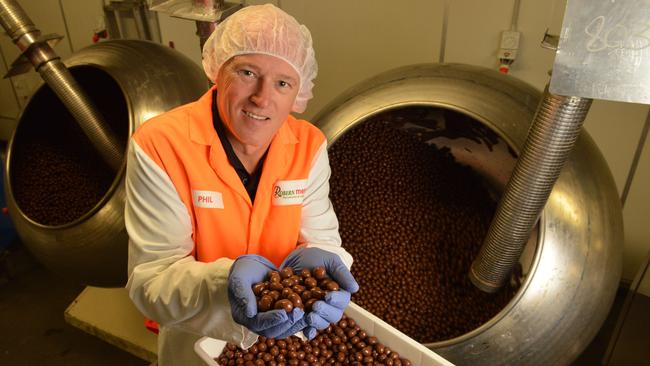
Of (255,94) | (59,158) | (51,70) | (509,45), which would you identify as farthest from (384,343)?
(59,158)

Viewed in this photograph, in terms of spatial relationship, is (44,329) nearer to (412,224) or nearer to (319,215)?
(319,215)

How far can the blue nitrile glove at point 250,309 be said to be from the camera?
0.81m

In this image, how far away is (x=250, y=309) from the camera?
32.1 inches

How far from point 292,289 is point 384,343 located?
0.43 metres

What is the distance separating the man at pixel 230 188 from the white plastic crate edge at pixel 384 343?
13cm

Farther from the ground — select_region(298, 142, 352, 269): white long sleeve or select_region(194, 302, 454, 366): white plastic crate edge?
select_region(298, 142, 352, 269): white long sleeve

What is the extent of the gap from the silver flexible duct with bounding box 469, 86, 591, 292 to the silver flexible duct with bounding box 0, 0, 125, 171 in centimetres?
138

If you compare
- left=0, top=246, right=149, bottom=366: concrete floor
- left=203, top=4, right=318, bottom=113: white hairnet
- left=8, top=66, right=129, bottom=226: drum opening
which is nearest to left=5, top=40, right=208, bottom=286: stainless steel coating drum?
left=8, top=66, right=129, bottom=226: drum opening

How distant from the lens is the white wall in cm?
173

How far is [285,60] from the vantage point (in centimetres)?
97

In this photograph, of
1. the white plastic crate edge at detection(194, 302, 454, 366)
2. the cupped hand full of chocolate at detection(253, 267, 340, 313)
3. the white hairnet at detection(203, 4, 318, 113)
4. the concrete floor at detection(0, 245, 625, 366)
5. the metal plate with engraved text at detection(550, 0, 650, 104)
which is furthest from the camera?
the concrete floor at detection(0, 245, 625, 366)

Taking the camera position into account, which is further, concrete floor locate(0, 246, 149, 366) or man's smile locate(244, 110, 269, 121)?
concrete floor locate(0, 246, 149, 366)

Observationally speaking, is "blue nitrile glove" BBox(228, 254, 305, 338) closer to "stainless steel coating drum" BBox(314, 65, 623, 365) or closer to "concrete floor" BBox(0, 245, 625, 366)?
"stainless steel coating drum" BBox(314, 65, 623, 365)

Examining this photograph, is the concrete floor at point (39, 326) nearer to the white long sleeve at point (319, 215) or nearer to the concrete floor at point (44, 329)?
the concrete floor at point (44, 329)
